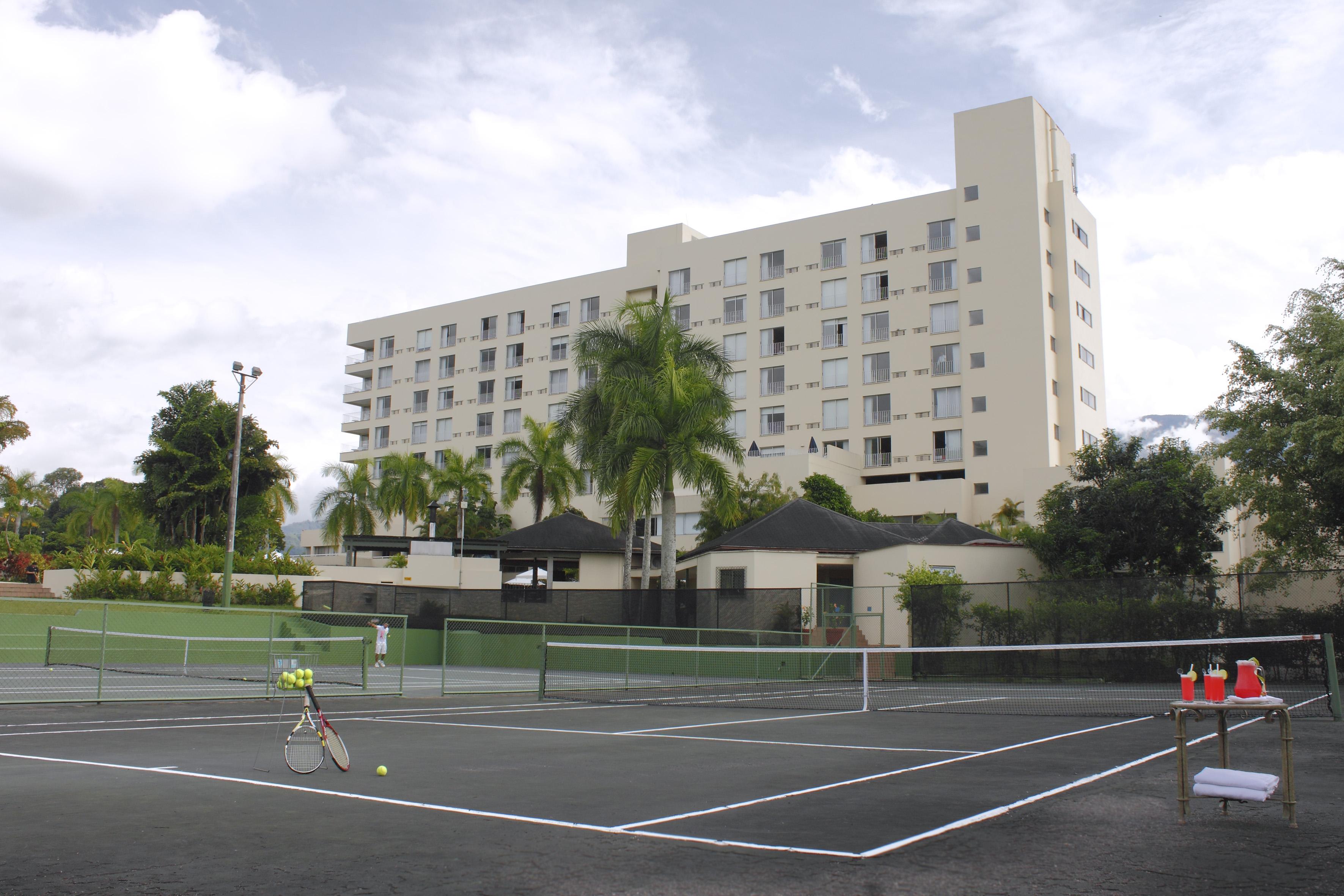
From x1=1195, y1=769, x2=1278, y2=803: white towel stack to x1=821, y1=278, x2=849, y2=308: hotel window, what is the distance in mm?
64389

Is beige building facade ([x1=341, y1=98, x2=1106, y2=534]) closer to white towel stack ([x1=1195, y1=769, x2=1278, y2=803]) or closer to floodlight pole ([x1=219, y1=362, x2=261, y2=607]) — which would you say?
floodlight pole ([x1=219, y1=362, x2=261, y2=607])

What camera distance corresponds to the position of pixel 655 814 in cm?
816

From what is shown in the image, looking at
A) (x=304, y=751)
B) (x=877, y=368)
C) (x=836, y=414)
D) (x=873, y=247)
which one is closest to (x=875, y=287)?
(x=873, y=247)

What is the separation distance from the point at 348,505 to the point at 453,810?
73053 mm

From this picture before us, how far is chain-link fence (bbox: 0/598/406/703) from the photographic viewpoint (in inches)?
852

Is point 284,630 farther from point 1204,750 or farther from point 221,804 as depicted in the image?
point 1204,750

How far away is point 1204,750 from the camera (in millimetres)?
11633

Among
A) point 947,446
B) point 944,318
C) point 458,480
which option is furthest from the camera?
point 458,480

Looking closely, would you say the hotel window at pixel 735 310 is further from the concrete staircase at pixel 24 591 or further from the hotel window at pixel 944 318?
the concrete staircase at pixel 24 591

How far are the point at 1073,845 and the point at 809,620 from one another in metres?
29.3

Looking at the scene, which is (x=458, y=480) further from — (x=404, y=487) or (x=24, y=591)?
(x=24, y=591)

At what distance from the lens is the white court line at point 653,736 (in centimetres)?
1283

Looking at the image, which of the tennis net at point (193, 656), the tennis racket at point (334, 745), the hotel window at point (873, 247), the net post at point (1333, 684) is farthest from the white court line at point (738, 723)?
the hotel window at point (873, 247)

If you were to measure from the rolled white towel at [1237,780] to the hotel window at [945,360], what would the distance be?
5961cm
